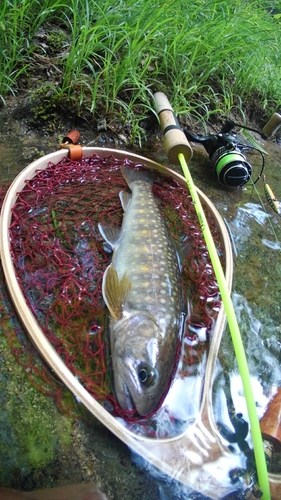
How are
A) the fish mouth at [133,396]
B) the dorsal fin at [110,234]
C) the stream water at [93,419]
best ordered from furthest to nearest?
the dorsal fin at [110,234], the fish mouth at [133,396], the stream water at [93,419]

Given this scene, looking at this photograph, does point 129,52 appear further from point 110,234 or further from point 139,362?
point 139,362

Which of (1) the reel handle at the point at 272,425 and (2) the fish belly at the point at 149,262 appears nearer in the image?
(1) the reel handle at the point at 272,425

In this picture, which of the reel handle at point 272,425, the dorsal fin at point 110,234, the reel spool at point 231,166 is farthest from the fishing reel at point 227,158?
the reel handle at point 272,425

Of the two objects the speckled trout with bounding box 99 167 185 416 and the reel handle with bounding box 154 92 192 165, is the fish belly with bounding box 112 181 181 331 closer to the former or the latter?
the speckled trout with bounding box 99 167 185 416

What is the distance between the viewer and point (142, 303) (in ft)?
7.27

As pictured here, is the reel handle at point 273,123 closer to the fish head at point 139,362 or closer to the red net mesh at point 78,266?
the red net mesh at point 78,266

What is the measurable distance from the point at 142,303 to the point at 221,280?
47 centimetres

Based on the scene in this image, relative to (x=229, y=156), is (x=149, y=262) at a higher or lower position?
lower

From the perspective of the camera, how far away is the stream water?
5.74ft

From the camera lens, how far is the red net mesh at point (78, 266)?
206cm

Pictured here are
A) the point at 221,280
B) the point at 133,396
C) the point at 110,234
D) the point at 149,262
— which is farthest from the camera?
the point at 110,234

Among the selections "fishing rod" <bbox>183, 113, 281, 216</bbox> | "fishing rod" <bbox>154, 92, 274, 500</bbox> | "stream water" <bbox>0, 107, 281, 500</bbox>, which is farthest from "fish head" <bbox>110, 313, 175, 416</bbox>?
"fishing rod" <bbox>183, 113, 281, 216</bbox>

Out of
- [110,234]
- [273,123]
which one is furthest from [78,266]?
[273,123]

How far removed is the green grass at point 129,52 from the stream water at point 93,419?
575 millimetres
